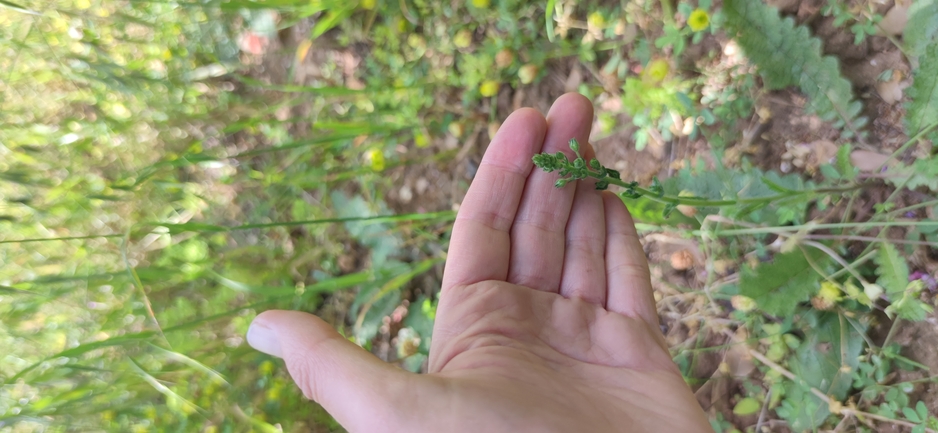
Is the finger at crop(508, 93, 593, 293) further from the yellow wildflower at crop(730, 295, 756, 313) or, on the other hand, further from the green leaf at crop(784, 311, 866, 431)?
the green leaf at crop(784, 311, 866, 431)

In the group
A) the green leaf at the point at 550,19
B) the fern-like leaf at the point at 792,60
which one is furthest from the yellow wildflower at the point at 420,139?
the fern-like leaf at the point at 792,60

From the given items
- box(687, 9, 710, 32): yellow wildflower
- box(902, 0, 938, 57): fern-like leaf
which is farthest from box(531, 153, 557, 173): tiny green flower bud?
box(902, 0, 938, 57): fern-like leaf

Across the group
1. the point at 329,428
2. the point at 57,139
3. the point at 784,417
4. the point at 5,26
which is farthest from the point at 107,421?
the point at 784,417

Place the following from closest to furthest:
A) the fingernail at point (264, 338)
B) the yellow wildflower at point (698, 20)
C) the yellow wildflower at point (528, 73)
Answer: the fingernail at point (264, 338)
the yellow wildflower at point (698, 20)
the yellow wildflower at point (528, 73)

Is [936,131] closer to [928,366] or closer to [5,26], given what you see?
[928,366]

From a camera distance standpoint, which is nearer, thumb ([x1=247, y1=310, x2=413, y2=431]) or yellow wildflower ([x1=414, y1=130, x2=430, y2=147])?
thumb ([x1=247, y1=310, x2=413, y2=431])

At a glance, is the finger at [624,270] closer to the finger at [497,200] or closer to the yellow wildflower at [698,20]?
the finger at [497,200]

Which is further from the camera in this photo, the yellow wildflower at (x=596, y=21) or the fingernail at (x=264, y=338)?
the yellow wildflower at (x=596, y=21)
